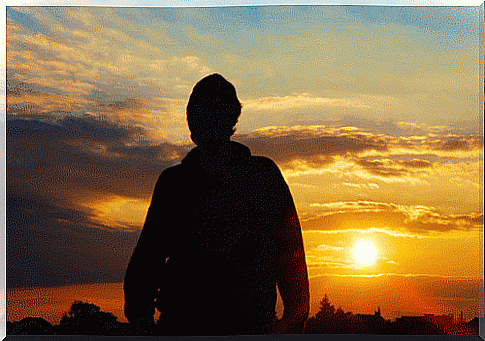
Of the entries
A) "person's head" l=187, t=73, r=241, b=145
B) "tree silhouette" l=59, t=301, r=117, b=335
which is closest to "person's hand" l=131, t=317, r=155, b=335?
"tree silhouette" l=59, t=301, r=117, b=335

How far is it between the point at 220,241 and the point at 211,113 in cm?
87

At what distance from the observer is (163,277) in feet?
16.3

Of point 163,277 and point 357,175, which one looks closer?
point 163,277

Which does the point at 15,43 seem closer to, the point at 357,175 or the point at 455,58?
the point at 357,175

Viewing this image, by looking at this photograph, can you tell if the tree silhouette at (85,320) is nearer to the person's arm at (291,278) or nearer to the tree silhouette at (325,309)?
the person's arm at (291,278)

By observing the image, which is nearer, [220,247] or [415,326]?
[220,247]

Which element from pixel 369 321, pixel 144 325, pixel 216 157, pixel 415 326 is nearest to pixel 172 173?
pixel 216 157

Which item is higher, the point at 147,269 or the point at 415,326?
the point at 147,269

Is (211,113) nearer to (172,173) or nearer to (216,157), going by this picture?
(216,157)

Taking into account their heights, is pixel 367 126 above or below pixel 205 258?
above

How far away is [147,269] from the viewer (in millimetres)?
4992

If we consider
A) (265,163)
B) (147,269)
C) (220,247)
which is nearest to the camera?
(147,269)

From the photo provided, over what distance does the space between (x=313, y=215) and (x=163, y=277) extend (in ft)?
4.61

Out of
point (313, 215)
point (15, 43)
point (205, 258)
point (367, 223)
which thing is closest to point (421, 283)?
point (367, 223)
